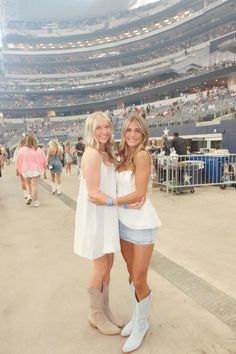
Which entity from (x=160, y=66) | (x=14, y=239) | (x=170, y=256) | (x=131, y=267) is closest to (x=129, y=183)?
(x=131, y=267)

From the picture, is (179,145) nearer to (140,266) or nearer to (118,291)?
(118,291)

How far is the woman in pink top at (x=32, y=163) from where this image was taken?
7489 mm

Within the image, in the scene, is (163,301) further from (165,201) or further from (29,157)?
(29,157)

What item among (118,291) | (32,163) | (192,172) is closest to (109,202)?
(118,291)

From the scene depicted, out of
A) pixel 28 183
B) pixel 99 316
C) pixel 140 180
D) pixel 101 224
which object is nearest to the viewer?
pixel 140 180

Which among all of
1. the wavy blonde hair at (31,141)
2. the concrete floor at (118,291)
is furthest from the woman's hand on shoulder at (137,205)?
the wavy blonde hair at (31,141)

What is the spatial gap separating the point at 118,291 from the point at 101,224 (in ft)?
4.00

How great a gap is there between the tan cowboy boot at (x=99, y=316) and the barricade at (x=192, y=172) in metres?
6.51

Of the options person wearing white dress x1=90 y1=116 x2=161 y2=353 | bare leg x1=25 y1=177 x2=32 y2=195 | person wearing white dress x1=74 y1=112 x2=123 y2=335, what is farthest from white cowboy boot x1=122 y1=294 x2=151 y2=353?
bare leg x1=25 y1=177 x2=32 y2=195

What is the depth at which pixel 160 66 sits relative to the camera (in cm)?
4706

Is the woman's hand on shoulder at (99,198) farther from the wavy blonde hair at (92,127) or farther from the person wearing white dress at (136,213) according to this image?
the wavy blonde hair at (92,127)

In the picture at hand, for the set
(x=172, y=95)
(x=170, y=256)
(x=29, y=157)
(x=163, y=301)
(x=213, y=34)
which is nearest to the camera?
(x=163, y=301)

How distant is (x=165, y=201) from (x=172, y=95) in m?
38.7

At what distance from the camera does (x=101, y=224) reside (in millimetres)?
2281
